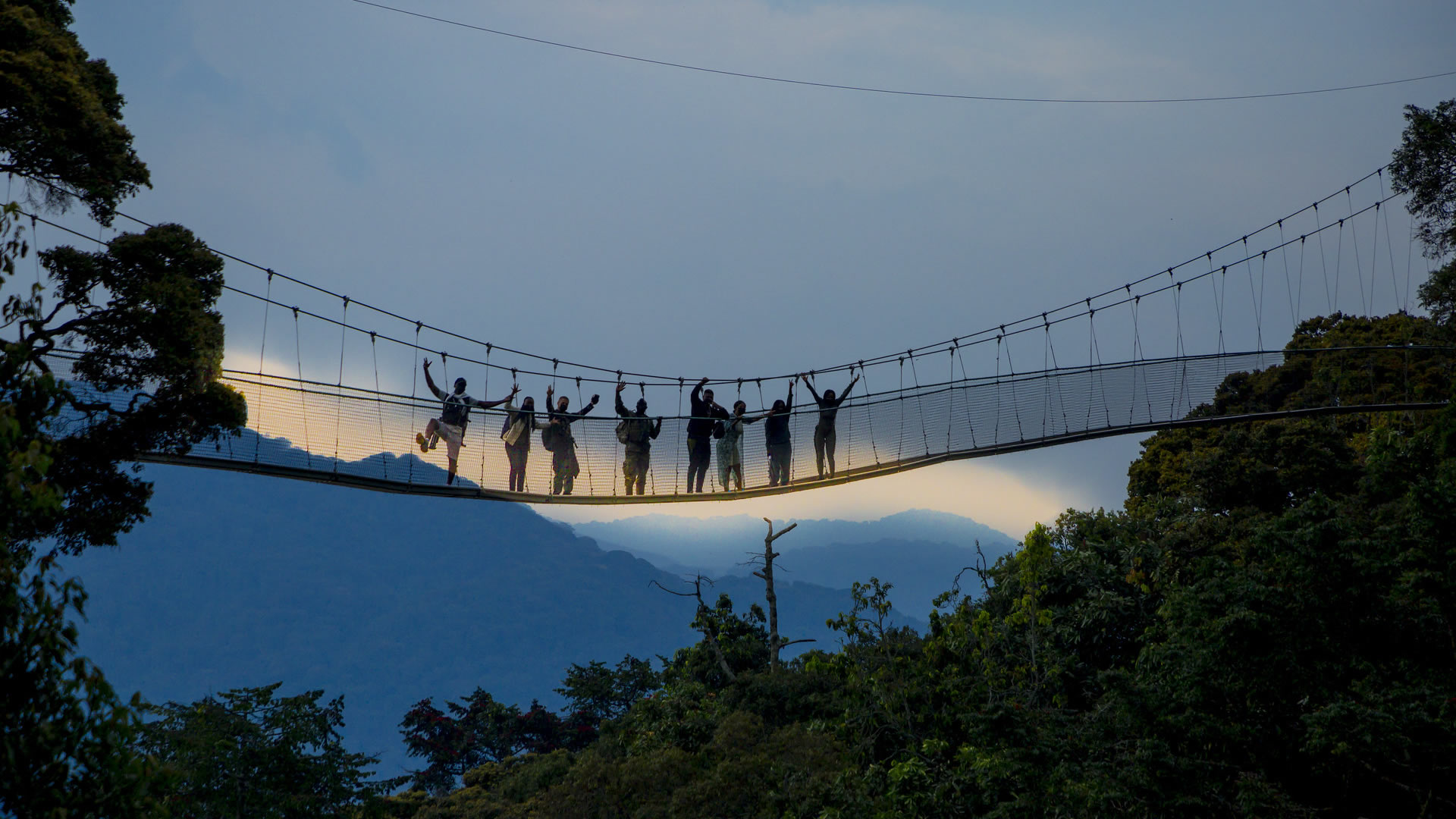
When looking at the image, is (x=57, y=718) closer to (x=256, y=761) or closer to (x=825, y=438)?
(x=825, y=438)

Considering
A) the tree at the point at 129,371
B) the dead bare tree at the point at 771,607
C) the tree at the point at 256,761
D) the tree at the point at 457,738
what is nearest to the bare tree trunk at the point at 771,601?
the dead bare tree at the point at 771,607

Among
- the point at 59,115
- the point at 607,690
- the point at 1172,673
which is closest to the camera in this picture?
the point at 59,115

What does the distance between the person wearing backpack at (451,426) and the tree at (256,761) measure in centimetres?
789

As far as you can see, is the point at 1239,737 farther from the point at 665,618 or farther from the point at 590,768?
the point at 665,618

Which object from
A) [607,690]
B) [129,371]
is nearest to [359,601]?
[607,690]

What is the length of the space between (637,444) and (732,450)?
43.5 inches

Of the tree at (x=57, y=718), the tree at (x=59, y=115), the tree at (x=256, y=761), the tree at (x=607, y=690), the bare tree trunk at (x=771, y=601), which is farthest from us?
the tree at (x=607, y=690)

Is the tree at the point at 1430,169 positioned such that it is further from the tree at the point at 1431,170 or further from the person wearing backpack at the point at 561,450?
the person wearing backpack at the point at 561,450

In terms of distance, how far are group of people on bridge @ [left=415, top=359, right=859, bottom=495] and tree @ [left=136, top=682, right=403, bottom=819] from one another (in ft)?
27.0

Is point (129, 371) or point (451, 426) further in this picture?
point (451, 426)

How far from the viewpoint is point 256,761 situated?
18281 mm

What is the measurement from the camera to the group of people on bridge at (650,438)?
12.7 meters

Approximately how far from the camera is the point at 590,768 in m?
17.1

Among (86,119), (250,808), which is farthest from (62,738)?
(250,808)
